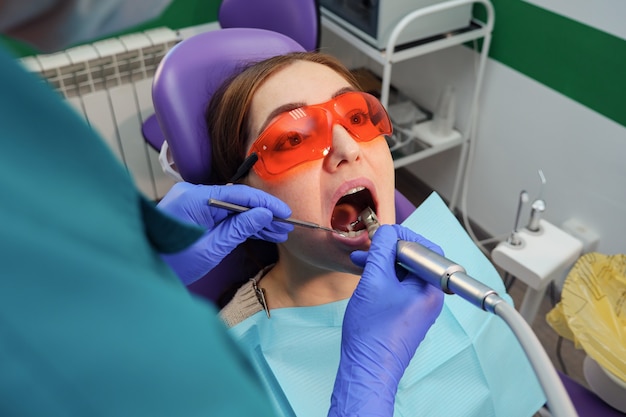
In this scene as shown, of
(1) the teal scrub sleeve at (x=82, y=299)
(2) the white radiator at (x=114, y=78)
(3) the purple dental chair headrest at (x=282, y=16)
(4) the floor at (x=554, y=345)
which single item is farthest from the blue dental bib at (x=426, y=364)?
(2) the white radiator at (x=114, y=78)

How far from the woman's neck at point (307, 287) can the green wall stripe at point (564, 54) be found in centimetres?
125

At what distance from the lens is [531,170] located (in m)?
2.38

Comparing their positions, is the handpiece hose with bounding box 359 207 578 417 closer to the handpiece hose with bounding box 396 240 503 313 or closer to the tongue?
the handpiece hose with bounding box 396 240 503 313

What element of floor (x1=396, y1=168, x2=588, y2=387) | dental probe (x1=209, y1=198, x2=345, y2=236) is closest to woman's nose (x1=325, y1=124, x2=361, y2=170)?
dental probe (x1=209, y1=198, x2=345, y2=236)

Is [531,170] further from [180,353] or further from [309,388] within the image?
[180,353]

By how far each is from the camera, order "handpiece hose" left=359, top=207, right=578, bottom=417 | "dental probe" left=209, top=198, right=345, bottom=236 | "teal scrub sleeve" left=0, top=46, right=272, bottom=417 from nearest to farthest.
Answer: "teal scrub sleeve" left=0, top=46, right=272, bottom=417
"handpiece hose" left=359, top=207, right=578, bottom=417
"dental probe" left=209, top=198, right=345, bottom=236

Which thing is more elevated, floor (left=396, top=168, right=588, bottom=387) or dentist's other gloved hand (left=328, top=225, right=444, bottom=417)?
dentist's other gloved hand (left=328, top=225, right=444, bottom=417)

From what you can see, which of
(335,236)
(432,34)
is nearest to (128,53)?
(432,34)

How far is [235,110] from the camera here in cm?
126

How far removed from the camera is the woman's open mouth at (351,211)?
133cm

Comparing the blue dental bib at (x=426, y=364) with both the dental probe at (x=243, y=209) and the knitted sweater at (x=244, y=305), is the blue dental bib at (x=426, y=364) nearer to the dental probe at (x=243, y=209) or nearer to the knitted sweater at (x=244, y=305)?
the knitted sweater at (x=244, y=305)

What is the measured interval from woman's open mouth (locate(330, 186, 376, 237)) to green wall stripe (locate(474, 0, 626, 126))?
3.82 feet

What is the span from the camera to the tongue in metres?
1.37

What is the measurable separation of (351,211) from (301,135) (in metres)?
0.28
